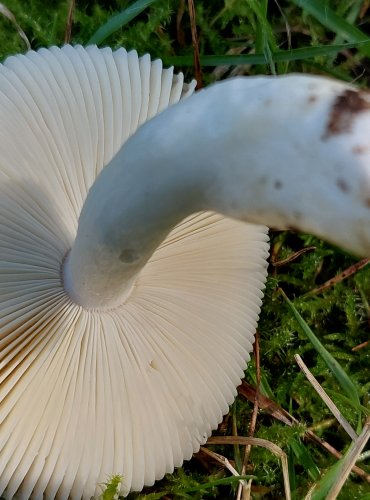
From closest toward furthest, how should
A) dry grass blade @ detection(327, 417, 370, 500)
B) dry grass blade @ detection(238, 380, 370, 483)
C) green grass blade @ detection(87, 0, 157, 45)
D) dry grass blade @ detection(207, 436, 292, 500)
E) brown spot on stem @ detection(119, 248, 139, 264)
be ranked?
brown spot on stem @ detection(119, 248, 139, 264) < dry grass blade @ detection(327, 417, 370, 500) < dry grass blade @ detection(207, 436, 292, 500) < green grass blade @ detection(87, 0, 157, 45) < dry grass blade @ detection(238, 380, 370, 483)

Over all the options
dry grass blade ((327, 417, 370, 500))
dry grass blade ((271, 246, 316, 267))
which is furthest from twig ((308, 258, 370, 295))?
dry grass blade ((327, 417, 370, 500))

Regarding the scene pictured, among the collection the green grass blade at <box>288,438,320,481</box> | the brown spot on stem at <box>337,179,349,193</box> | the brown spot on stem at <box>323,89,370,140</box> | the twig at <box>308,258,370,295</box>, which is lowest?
the green grass blade at <box>288,438,320,481</box>

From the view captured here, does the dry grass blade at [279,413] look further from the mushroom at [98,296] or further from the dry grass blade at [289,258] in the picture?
the dry grass blade at [289,258]

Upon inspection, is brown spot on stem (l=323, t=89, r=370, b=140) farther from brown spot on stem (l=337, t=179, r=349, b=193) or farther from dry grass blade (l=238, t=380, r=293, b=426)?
dry grass blade (l=238, t=380, r=293, b=426)

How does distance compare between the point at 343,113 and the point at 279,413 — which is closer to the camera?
the point at 343,113

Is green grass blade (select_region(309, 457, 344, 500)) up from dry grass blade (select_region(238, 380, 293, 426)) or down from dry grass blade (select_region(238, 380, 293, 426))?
up

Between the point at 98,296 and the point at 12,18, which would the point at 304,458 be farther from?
the point at 12,18

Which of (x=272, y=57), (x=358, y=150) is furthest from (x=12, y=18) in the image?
(x=358, y=150)
